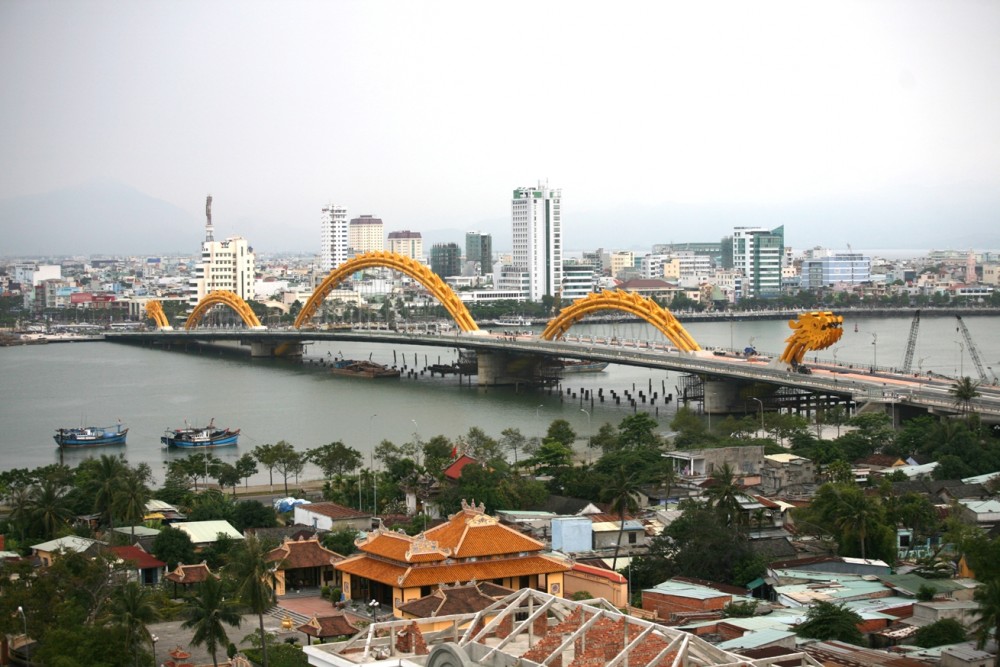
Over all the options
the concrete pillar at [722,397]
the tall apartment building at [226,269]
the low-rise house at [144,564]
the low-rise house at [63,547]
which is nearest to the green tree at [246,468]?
the low-rise house at [63,547]

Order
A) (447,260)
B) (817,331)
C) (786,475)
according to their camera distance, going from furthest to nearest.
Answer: (447,260) → (817,331) → (786,475)

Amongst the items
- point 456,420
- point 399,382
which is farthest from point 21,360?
point 456,420

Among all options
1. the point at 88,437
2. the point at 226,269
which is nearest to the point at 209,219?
the point at 226,269

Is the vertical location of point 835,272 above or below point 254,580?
above

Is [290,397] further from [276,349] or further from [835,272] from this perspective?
[835,272]

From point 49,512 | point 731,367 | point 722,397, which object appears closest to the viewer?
point 49,512

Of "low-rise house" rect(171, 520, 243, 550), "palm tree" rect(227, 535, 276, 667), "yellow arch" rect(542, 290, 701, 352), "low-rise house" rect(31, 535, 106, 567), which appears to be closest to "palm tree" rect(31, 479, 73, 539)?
"low-rise house" rect(31, 535, 106, 567)

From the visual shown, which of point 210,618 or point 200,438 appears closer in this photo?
point 210,618

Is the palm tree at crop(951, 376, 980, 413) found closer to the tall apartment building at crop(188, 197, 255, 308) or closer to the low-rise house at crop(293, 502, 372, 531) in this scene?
the low-rise house at crop(293, 502, 372, 531)
